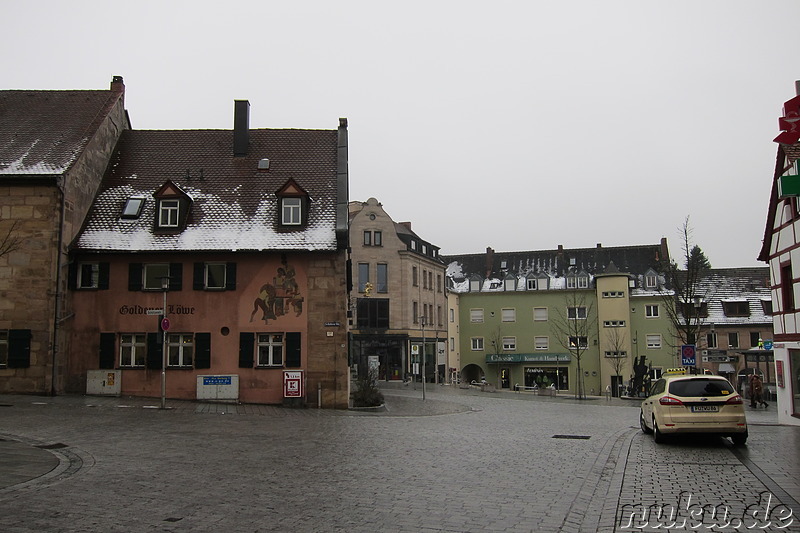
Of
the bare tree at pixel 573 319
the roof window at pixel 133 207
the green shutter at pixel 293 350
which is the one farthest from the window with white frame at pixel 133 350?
the bare tree at pixel 573 319

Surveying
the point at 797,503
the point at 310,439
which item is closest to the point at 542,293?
the point at 310,439

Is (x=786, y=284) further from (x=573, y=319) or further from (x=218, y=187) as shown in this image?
(x=573, y=319)

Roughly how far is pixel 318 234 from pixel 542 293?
48924mm

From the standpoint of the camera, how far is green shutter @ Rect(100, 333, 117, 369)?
1067 inches

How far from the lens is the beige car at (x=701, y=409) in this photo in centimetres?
1524

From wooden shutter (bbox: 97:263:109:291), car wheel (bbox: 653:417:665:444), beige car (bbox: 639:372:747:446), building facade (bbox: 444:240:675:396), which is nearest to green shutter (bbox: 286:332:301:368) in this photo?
wooden shutter (bbox: 97:263:109:291)

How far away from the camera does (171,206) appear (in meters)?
28.5

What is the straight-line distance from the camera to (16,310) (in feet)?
86.1

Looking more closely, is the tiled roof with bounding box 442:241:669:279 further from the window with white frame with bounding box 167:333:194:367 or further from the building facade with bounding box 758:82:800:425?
the window with white frame with bounding box 167:333:194:367

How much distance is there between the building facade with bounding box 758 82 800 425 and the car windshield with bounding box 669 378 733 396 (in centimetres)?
725

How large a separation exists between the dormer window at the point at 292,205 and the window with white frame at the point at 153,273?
4594mm

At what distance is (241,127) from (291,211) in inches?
240

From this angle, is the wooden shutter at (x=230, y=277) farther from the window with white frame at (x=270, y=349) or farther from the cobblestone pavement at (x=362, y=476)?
the cobblestone pavement at (x=362, y=476)

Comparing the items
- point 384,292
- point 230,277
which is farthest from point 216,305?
point 384,292
